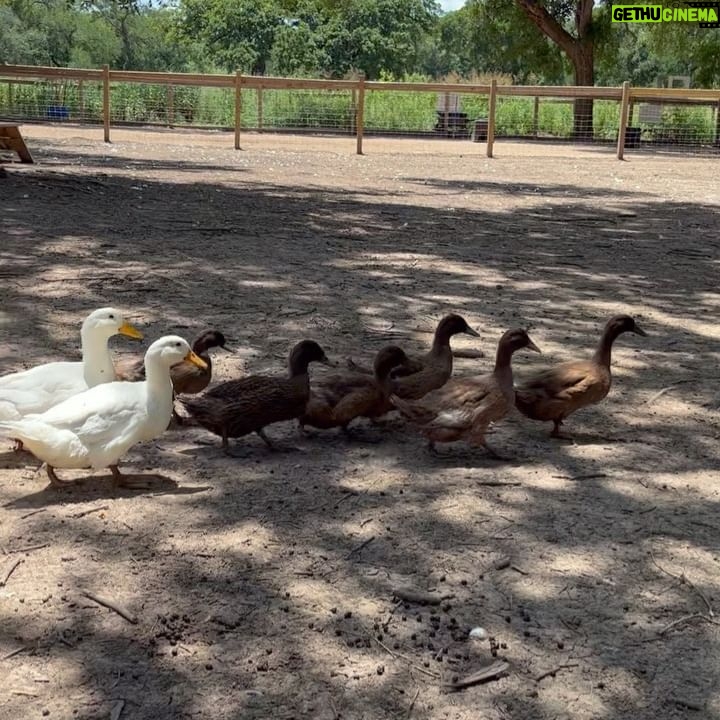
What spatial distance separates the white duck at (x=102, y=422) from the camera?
412 cm

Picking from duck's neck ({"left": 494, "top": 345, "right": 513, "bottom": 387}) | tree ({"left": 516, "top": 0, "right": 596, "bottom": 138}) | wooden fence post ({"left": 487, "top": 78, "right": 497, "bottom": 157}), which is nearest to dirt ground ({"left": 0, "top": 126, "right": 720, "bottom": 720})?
duck's neck ({"left": 494, "top": 345, "right": 513, "bottom": 387})

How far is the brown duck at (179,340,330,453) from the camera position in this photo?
16.0 feet

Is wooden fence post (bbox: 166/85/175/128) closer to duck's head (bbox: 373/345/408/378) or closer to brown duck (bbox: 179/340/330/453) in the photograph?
duck's head (bbox: 373/345/408/378)

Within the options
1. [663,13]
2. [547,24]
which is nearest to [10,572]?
[547,24]

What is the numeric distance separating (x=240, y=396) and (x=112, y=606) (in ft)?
5.40

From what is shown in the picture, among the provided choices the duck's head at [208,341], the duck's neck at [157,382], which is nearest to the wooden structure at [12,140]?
the duck's head at [208,341]

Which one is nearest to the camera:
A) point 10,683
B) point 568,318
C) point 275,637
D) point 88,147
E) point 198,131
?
point 10,683

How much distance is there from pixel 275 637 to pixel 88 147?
20.8 meters

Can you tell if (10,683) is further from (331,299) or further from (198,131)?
(198,131)

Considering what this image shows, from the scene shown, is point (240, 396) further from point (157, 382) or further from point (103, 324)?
point (103, 324)

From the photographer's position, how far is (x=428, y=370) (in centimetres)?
565

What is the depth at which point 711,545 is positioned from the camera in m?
4.03

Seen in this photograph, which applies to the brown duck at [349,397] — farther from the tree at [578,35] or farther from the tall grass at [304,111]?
the tree at [578,35]

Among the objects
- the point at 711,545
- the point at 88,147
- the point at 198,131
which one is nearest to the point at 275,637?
the point at 711,545
